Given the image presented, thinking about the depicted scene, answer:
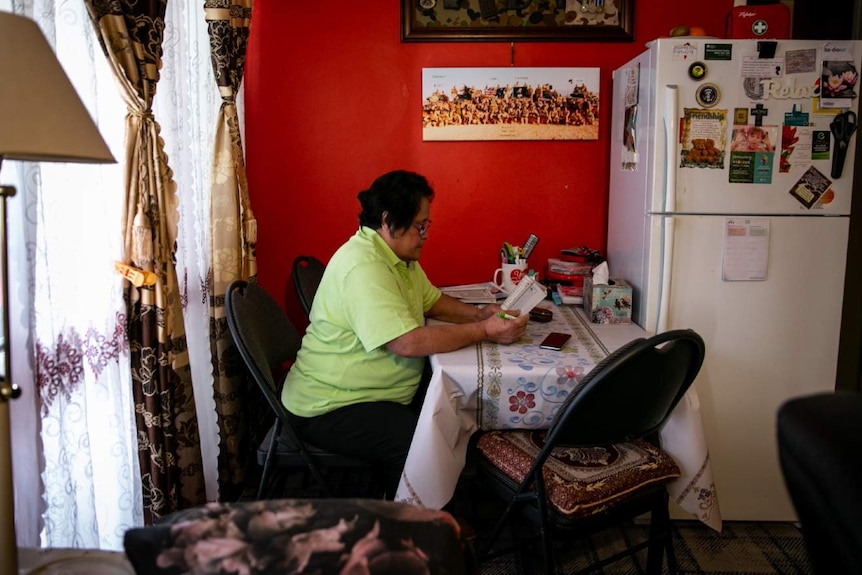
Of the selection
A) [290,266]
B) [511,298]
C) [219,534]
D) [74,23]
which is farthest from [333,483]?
[219,534]

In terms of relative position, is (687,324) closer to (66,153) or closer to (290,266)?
(290,266)

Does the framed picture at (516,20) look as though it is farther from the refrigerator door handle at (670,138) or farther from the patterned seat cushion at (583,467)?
the patterned seat cushion at (583,467)

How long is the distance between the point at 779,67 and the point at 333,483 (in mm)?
2234

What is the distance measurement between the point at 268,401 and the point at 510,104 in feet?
5.36

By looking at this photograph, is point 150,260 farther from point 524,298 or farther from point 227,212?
point 524,298

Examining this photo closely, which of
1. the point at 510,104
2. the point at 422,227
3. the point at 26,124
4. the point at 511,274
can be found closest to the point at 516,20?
the point at 510,104

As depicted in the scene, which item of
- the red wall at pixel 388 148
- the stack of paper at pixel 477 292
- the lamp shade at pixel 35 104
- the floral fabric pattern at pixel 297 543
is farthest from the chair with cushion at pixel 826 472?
the red wall at pixel 388 148

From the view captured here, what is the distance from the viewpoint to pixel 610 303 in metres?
2.36

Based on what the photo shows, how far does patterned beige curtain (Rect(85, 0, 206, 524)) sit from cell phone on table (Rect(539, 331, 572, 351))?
110cm

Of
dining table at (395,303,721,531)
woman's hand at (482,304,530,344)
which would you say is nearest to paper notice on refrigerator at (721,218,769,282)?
dining table at (395,303,721,531)

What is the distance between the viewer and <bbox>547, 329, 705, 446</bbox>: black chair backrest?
1539 mm

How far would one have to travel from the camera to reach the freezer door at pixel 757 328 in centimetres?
228

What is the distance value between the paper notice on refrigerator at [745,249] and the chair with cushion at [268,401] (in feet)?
4.48

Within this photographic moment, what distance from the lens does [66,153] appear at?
3.72 feet
